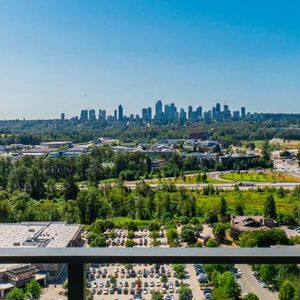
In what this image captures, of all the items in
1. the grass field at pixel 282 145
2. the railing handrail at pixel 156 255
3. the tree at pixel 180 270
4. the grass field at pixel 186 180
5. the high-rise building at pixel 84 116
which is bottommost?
the grass field at pixel 186 180

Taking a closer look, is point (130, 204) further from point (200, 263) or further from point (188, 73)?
point (188, 73)

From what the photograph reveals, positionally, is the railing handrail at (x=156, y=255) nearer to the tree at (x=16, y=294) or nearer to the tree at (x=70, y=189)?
the tree at (x=16, y=294)

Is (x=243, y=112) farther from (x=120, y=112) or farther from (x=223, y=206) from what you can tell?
(x=223, y=206)

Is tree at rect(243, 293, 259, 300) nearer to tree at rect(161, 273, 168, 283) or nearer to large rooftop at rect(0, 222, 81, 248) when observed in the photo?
tree at rect(161, 273, 168, 283)

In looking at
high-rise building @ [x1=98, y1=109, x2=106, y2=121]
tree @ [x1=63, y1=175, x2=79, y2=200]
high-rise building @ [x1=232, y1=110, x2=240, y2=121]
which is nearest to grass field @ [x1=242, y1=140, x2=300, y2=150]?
high-rise building @ [x1=232, y1=110, x2=240, y2=121]

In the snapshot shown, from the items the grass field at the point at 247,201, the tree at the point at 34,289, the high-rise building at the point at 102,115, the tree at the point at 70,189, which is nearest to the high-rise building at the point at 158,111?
the high-rise building at the point at 102,115

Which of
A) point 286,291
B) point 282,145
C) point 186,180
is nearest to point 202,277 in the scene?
point 286,291

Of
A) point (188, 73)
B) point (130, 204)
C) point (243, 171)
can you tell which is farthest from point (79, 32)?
point (188, 73)
